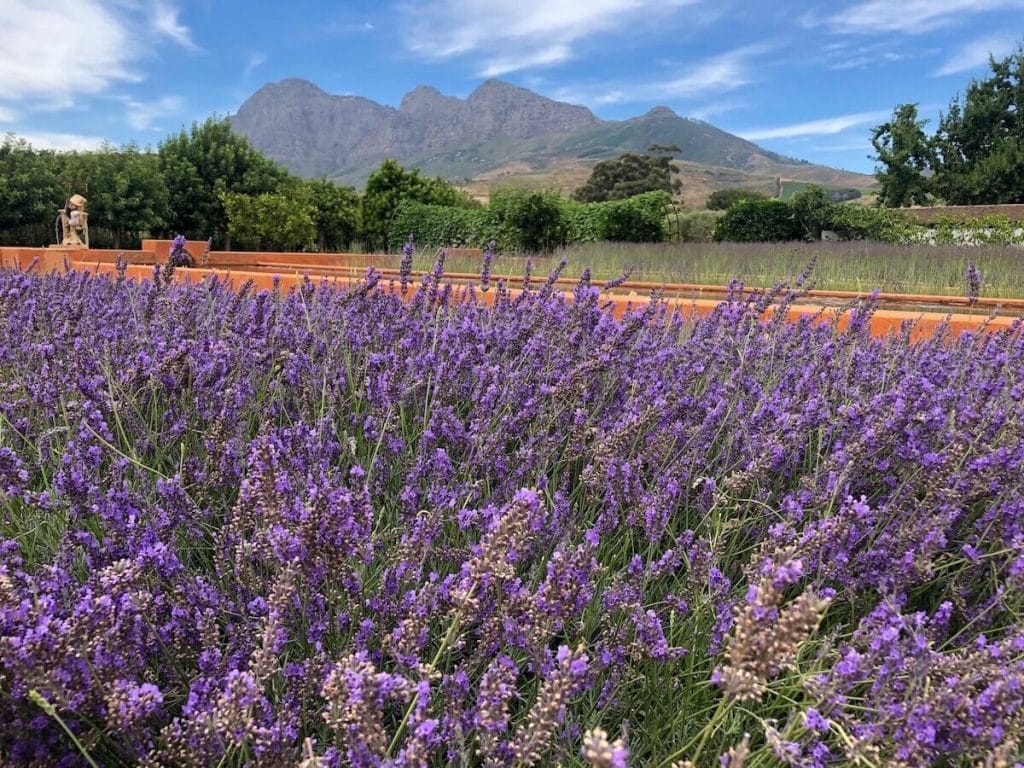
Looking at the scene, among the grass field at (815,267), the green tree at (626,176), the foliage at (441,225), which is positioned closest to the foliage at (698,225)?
the foliage at (441,225)

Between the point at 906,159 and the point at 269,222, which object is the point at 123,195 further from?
the point at 906,159

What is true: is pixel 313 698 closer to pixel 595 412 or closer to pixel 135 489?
pixel 135 489

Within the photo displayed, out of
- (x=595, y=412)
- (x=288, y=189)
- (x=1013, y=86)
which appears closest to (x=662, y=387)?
(x=595, y=412)

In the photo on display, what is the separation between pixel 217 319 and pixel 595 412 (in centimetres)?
168

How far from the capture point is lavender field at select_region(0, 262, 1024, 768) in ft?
3.39

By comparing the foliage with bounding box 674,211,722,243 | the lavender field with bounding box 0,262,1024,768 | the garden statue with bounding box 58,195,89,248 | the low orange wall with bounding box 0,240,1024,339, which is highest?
the foliage with bounding box 674,211,722,243

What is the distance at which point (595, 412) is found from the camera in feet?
7.61

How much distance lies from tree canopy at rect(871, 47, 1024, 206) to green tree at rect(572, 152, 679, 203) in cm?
1769

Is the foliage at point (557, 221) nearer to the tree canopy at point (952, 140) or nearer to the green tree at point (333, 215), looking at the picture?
the green tree at point (333, 215)

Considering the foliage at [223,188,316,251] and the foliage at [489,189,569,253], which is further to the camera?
the foliage at [223,188,316,251]

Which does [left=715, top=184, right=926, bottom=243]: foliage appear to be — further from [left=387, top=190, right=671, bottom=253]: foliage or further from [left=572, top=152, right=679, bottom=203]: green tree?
[left=572, top=152, right=679, bottom=203]: green tree

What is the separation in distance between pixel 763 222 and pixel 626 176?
119 ft

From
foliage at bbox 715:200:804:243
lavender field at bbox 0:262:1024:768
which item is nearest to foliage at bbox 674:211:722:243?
foliage at bbox 715:200:804:243

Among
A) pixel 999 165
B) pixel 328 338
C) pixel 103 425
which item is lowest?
pixel 103 425
